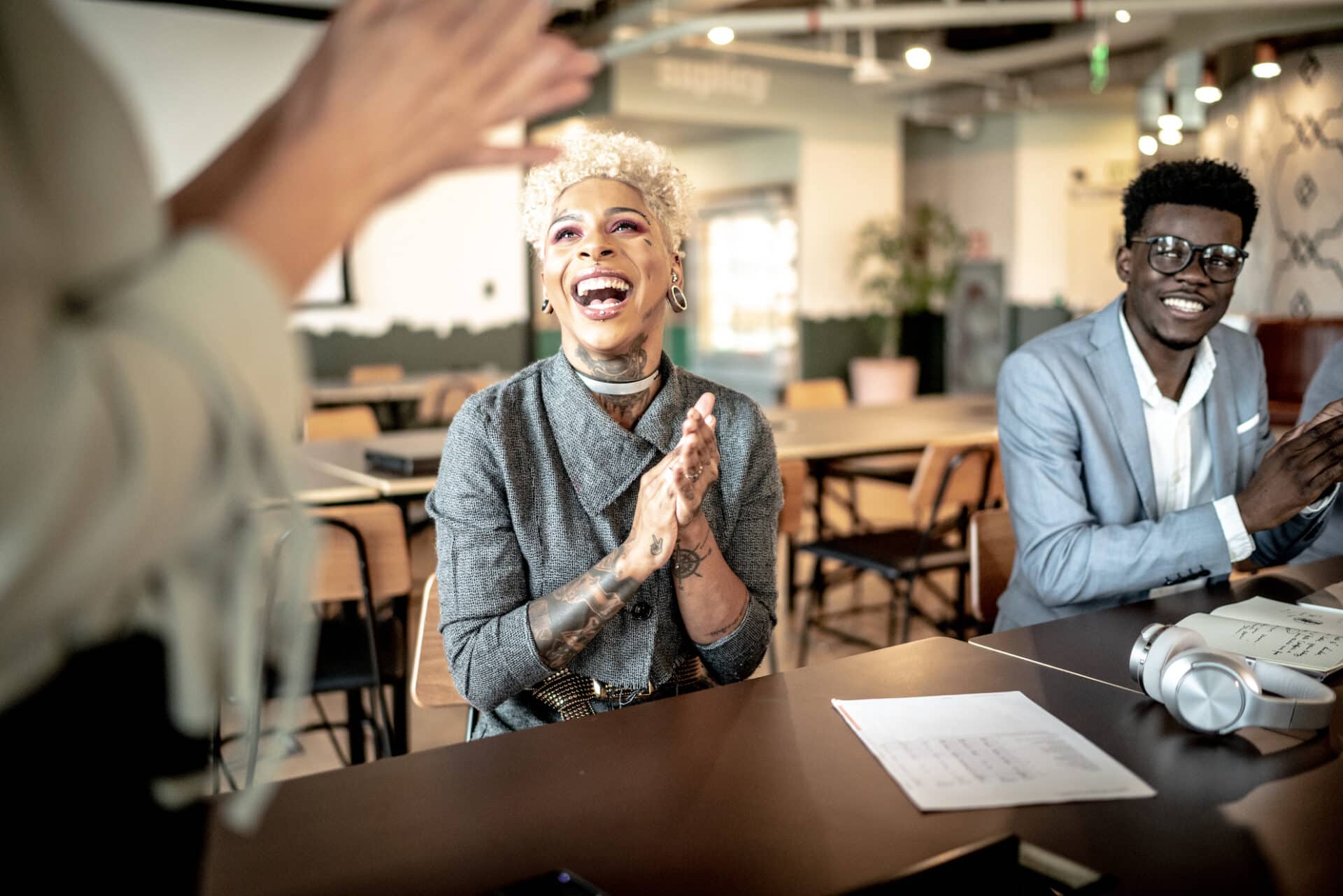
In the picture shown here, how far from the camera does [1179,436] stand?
2113mm

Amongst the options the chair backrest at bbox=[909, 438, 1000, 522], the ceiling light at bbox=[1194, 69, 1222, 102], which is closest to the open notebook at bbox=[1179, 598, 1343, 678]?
the chair backrest at bbox=[909, 438, 1000, 522]

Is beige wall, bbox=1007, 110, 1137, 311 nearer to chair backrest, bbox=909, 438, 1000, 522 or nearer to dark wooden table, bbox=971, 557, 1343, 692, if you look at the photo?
chair backrest, bbox=909, 438, 1000, 522

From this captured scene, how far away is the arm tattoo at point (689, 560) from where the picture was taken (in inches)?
60.4

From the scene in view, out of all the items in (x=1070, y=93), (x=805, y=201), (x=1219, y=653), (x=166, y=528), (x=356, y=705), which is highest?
(x=1070, y=93)

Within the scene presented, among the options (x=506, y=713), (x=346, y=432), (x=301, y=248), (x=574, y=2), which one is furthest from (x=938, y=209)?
(x=301, y=248)

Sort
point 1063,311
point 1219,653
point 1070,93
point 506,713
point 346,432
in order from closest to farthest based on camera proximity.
A: point 1219,653, point 506,713, point 346,432, point 1070,93, point 1063,311

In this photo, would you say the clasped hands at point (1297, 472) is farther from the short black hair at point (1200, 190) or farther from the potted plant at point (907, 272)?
the potted plant at point (907, 272)

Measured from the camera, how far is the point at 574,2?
7855 mm

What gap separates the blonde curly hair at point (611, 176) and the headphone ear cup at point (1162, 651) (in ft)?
2.92

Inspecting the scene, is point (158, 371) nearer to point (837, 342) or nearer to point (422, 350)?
point (422, 350)

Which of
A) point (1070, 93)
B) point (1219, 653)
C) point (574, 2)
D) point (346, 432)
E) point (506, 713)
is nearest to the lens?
point (1219, 653)

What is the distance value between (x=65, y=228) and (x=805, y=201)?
1051 cm

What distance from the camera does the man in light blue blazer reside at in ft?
6.16

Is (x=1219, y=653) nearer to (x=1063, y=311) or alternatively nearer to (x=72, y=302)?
(x=72, y=302)
